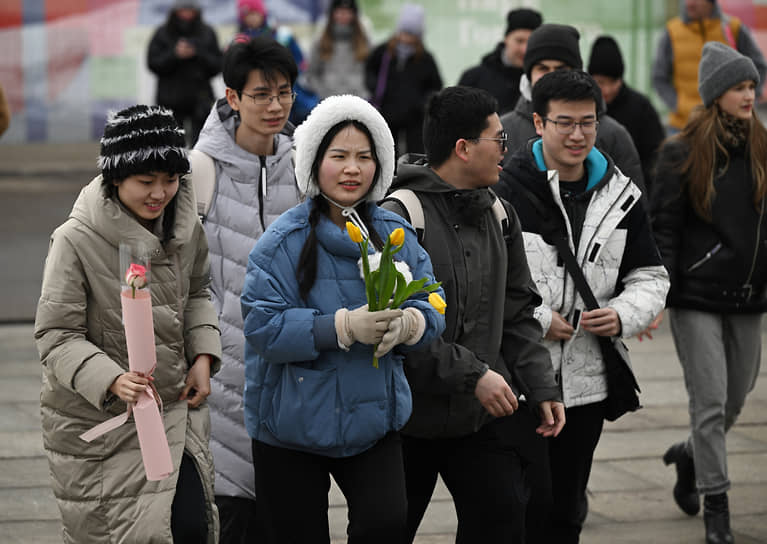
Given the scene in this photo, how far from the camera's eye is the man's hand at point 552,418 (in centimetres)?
460

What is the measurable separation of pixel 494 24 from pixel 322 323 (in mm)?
14894

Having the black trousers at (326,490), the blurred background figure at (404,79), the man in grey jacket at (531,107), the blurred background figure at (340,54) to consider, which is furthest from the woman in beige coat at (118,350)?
the blurred background figure at (340,54)

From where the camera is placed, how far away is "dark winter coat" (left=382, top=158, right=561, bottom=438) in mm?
4449

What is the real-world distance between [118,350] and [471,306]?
3.72 feet

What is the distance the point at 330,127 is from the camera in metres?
4.18

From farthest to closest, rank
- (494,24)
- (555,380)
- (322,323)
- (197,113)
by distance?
(494,24)
(197,113)
(555,380)
(322,323)

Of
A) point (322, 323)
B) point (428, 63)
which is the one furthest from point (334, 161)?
point (428, 63)

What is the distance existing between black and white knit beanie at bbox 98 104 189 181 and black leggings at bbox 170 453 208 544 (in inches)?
35.1

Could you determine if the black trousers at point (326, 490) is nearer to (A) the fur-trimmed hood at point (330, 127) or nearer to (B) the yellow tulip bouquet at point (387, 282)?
(B) the yellow tulip bouquet at point (387, 282)

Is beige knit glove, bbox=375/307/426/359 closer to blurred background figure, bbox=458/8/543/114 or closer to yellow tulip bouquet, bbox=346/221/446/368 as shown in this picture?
yellow tulip bouquet, bbox=346/221/446/368

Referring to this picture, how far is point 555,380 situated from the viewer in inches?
189

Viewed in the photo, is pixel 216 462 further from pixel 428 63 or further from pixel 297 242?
pixel 428 63

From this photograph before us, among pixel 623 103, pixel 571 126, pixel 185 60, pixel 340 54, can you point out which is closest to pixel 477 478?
pixel 571 126

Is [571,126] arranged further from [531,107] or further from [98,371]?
[98,371]
